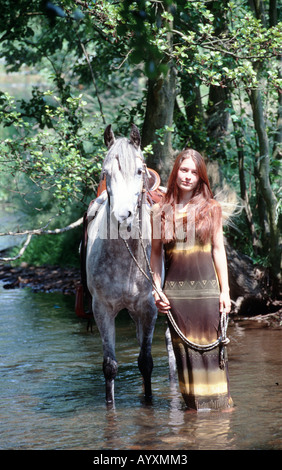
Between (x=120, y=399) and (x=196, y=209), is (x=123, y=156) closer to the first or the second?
(x=196, y=209)

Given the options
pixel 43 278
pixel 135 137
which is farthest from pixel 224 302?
pixel 43 278

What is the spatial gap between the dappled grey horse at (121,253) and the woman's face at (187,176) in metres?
0.37

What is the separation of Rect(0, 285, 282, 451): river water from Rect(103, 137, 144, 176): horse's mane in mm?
1916

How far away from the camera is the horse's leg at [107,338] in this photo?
5.24 metres

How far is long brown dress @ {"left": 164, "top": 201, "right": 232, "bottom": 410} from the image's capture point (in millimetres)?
4465

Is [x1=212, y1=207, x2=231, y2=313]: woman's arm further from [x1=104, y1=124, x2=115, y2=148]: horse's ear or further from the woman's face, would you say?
[x1=104, y1=124, x2=115, y2=148]: horse's ear

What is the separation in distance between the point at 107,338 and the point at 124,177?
1.48m

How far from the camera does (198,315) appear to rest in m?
4.47

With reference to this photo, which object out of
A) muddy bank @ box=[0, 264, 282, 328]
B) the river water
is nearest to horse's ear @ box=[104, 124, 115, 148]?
the river water

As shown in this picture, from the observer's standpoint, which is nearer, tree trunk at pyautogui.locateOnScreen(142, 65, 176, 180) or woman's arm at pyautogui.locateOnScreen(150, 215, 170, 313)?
woman's arm at pyautogui.locateOnScreen(150, 215, 170, 313)

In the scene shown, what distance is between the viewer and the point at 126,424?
4.76 m
